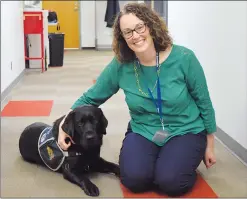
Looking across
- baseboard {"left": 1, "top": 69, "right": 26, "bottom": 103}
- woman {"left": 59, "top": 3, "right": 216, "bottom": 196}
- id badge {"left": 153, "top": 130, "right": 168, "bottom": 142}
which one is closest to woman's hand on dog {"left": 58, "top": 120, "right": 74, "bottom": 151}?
woman {"left": 59, "top": 3, "right": 216, "bottom": 196}

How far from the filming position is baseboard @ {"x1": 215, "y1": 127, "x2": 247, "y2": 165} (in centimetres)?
270

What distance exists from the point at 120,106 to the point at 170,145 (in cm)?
209

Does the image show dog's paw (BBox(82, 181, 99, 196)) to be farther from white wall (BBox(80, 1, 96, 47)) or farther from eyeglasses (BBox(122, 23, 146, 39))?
white wall (BBox(80, 1, 96, 47))

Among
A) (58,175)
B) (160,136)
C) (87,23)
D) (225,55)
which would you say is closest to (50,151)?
(58,175)

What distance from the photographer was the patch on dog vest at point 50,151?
91.3 inches

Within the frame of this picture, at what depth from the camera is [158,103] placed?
220cm

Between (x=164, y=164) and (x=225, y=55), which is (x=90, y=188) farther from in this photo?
(x=225, y=55)

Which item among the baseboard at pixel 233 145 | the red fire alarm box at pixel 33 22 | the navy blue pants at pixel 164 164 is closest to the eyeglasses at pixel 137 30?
the navy blue pants at pixel 164 164

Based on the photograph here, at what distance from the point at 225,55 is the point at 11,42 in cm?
314

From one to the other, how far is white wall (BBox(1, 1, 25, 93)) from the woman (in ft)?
8.70

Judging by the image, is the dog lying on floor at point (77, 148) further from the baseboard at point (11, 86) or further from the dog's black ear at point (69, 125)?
the baseboard at point (11, 86)

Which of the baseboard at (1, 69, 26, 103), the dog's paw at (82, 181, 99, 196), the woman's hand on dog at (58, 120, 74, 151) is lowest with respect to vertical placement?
the dog's paw at (82, 181, 99, 196)

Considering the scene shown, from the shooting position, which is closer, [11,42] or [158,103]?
[158,103]

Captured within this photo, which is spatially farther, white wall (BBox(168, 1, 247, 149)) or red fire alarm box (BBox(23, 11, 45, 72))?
red fire alarm box (BBox(23, 11, 45, 72))
